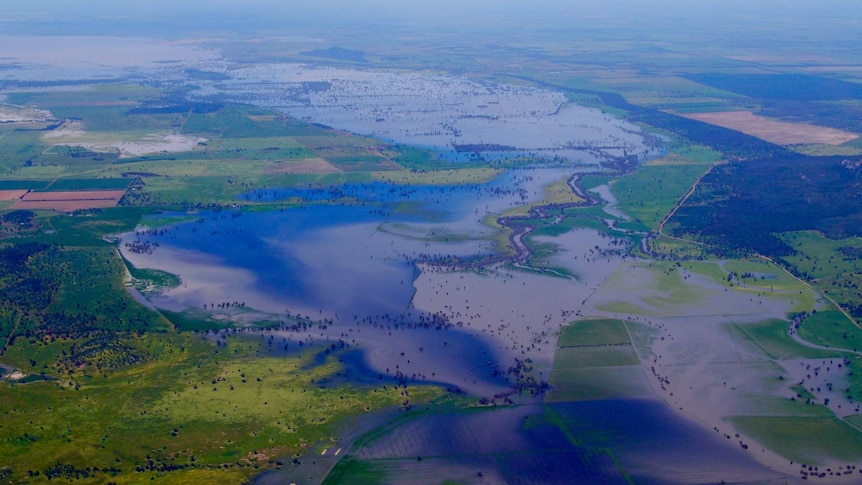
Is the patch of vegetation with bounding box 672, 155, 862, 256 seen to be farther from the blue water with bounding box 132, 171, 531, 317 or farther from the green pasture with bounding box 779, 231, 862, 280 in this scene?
the blue water with bounding box 132, 171, 531, 317

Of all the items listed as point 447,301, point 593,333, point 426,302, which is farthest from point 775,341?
point 426,302

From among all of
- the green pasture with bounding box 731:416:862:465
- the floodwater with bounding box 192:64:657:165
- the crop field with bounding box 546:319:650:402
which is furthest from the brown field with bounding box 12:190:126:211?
the green pasture with bounding box 731:416:862:465

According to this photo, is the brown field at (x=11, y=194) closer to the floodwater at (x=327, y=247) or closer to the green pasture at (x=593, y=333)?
the floodwater at (x=327, y=247)

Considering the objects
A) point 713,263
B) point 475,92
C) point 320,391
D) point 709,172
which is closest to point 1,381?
point 320,391

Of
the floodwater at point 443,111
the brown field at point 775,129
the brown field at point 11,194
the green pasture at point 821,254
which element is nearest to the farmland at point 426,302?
the green pasture at point 821,254

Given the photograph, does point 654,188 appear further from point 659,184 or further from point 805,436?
point 805,436

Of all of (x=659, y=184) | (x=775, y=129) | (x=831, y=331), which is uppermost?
(x=775, y=129)

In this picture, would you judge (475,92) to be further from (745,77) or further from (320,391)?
(320,391)
